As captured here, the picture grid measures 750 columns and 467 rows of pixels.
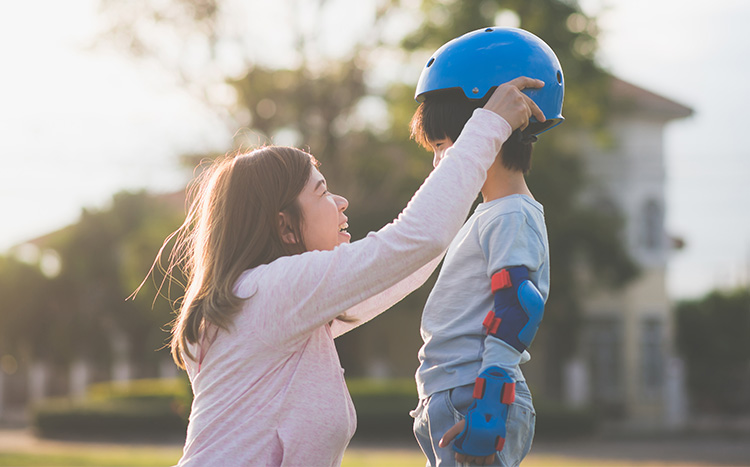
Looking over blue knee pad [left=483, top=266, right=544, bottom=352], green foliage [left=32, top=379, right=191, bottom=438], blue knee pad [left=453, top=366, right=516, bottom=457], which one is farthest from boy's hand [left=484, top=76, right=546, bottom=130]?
green foliage [left=32, top=379, right=191, bottom=438]

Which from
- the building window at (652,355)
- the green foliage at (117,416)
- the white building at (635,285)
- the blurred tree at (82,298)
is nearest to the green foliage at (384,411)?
the green foliage at (117,416)

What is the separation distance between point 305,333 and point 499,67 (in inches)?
40.0

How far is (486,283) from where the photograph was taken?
2600 millimetres

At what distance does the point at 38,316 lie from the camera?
33.1 meters

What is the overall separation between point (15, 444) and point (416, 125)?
20.0m

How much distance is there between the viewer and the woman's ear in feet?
8.33

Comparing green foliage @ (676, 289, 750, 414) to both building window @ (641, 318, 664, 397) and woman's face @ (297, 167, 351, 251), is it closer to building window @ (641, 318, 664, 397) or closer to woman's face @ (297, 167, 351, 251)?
building window @ (641, 318, 664, 397)

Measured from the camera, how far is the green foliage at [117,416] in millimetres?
21875

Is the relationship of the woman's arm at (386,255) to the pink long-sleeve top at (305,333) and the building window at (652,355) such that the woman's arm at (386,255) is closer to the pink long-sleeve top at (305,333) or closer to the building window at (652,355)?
the pink long-sleeve top at (305,333)

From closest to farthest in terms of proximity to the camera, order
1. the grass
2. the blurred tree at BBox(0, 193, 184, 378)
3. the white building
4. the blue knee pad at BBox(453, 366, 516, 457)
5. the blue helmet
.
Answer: the blue knee pad at BBox(453, 366, 516, 457) < the blue helmet < the grass < the white building < the blurred tree at BBox(0, 193, 184, 378)

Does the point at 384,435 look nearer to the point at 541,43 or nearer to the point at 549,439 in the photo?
the point at 549,439

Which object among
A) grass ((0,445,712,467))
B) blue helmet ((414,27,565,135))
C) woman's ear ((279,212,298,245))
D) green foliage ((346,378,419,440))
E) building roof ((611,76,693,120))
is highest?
building roof ((611,76,693,120))

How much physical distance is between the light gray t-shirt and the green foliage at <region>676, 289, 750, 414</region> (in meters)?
27.8

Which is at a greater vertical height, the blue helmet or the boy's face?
the blue helmet
